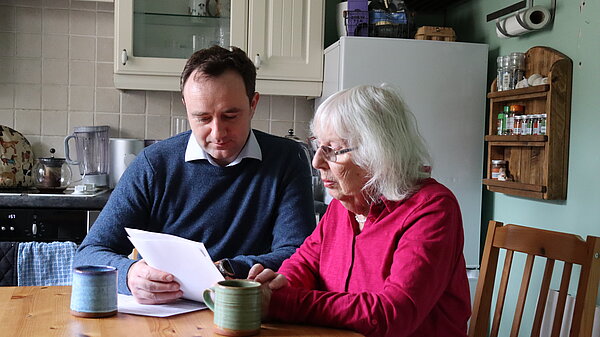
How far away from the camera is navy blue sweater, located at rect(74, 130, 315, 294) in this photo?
1.81 meters

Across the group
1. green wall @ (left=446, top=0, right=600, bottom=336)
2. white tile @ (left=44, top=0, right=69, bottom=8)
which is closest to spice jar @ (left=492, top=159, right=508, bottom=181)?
green wall @ (left=446, top=0, right=600, bottom=336)

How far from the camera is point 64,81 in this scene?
3.45 m

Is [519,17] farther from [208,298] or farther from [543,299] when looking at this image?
[208,298]

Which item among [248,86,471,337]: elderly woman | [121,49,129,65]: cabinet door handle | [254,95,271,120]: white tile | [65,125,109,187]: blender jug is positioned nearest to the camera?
[248,86,471,337]: elderly woman

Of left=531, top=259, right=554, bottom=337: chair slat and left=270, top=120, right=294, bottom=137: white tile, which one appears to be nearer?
left=531, top=259, right=554, bottom=337: chair slat

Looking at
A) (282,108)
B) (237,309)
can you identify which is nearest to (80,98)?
(282,108)

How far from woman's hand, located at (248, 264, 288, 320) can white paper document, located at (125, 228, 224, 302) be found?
0.09 m

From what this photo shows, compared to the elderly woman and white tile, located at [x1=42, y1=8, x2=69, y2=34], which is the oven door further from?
the elderly woman

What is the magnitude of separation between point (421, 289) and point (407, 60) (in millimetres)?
1942

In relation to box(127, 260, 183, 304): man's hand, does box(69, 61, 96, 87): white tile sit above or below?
above

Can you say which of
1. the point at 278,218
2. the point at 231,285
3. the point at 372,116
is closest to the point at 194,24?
the point at 278,218

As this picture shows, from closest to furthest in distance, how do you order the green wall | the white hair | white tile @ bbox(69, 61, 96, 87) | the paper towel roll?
the white hair, the green wall, the paper towel roll, white tile @ bbox(69, 61, 96, 87)

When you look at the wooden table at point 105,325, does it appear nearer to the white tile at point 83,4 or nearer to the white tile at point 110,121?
the white tile at point 110,121

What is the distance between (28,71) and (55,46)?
6.9 inches
